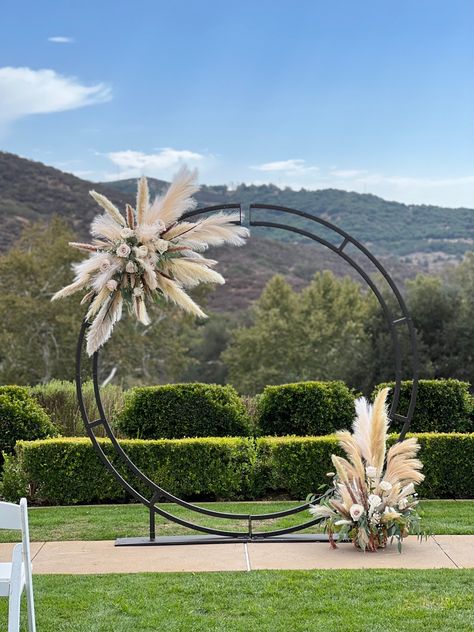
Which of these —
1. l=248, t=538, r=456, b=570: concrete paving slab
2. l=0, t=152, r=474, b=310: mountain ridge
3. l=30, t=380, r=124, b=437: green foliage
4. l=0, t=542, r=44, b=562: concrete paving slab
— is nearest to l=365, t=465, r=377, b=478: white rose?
l=248, t=538, r=456, b=570: concrete paving slab

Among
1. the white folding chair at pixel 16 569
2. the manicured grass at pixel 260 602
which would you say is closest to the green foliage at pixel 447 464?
the manicured grass at pixel 260 602

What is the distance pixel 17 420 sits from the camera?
9562 mm

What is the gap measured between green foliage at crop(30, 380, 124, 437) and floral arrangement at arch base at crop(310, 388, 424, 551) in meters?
4.57

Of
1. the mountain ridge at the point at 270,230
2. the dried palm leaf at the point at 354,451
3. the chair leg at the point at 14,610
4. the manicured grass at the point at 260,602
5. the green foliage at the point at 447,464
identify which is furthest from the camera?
the mountain ridge at the point at 270,230

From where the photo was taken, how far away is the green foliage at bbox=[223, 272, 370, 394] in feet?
117

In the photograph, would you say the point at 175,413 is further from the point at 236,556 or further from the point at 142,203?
the point at 142,203

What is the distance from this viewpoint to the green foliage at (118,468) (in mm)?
8680

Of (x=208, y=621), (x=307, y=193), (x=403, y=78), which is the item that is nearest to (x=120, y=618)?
(x=208, y=621)

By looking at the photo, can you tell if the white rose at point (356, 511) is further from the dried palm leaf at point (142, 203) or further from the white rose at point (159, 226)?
the dried palm leaf at point (142, 203)

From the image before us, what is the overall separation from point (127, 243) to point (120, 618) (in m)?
2.73

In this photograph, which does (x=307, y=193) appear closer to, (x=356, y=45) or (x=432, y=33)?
(x=356, y=45)

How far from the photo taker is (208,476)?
885 cm

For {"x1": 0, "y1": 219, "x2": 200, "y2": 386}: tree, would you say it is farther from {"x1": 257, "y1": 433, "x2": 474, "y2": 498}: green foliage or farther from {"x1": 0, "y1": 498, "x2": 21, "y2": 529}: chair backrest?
{"x1": 0, "y1": 498, "x2": 21, "y2": 529}: chair backrest

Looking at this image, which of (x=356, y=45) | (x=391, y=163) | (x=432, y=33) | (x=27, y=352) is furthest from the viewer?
(x=391, y=163)
